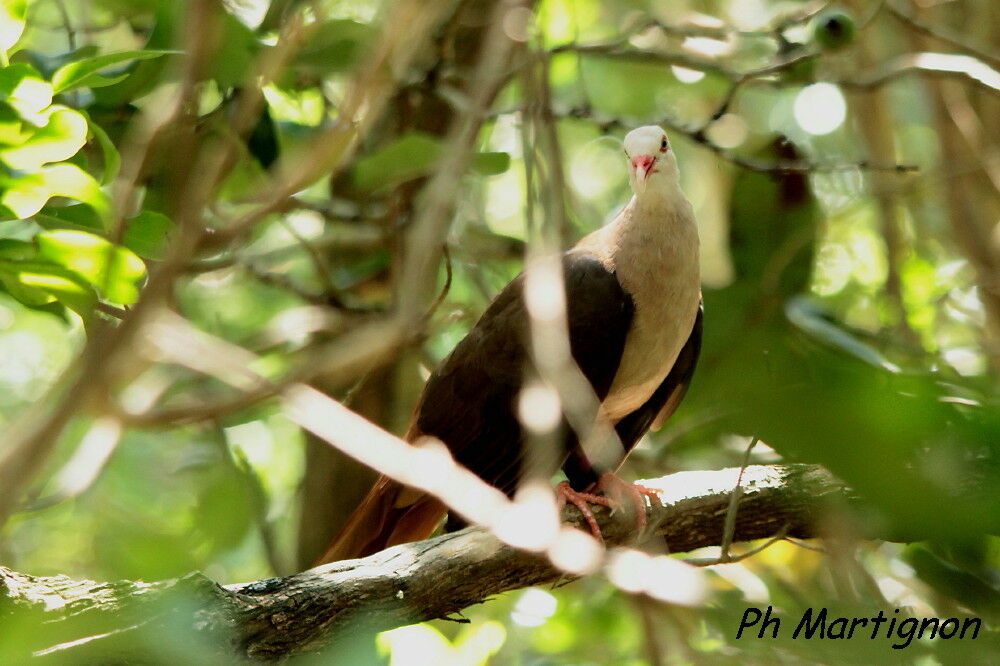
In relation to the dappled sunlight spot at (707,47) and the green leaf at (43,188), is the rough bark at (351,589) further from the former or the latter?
the dappled sunlight spot at (707,47)

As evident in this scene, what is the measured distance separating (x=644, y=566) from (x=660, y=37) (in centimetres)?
295

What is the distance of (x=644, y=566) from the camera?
1637mm

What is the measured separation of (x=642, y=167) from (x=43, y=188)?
1.69 metres

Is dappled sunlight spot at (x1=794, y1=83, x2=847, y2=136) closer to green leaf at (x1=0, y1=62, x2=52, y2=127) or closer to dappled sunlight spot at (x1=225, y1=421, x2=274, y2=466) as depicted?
dappled sunlight spot at (x1=225, y1=421, x2=274, y2=466)

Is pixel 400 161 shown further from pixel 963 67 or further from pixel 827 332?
pixel 963 67

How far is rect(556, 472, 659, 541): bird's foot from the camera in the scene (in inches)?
106

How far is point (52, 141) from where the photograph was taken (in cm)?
154

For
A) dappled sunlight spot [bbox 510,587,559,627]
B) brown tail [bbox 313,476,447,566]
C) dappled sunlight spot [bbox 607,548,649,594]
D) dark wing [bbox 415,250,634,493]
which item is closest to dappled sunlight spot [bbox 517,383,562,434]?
dark wing [bbox 415,250,634,493]

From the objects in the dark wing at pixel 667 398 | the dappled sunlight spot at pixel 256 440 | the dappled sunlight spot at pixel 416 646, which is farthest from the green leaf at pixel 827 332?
the dappled sunlight spot at pixel 256 440

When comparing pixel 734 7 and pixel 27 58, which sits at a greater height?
pixel 27 58

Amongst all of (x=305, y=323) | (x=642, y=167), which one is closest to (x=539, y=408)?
(x=642, y=167)

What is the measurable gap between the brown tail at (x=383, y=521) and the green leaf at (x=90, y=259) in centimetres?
140

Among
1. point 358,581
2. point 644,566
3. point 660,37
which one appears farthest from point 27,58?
point 660,37

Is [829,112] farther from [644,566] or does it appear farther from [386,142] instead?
[644,566]
